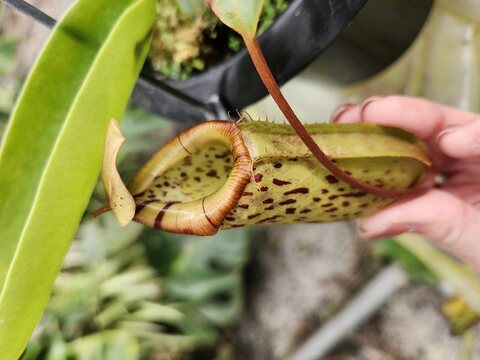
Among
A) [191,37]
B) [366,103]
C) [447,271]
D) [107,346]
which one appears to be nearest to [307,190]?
[366,103]

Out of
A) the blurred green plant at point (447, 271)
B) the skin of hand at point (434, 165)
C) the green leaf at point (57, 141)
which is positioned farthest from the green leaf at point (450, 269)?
the green leaf at point (57, 141)

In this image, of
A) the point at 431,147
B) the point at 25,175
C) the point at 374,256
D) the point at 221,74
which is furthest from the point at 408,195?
the point at 374,256

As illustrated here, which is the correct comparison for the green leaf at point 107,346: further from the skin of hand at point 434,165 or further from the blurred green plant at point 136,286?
the skin of hand at point 434,165

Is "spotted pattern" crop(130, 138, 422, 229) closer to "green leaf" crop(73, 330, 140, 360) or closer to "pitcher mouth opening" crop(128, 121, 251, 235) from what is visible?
"pitcher mouth opening" crop(128, 121, 251, 235)

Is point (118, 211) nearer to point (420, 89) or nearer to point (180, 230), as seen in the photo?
point (180, 230)

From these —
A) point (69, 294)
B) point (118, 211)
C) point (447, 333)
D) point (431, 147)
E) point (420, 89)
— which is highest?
point (118, 211)

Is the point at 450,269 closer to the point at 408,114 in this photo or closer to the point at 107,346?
the point at 408,114
